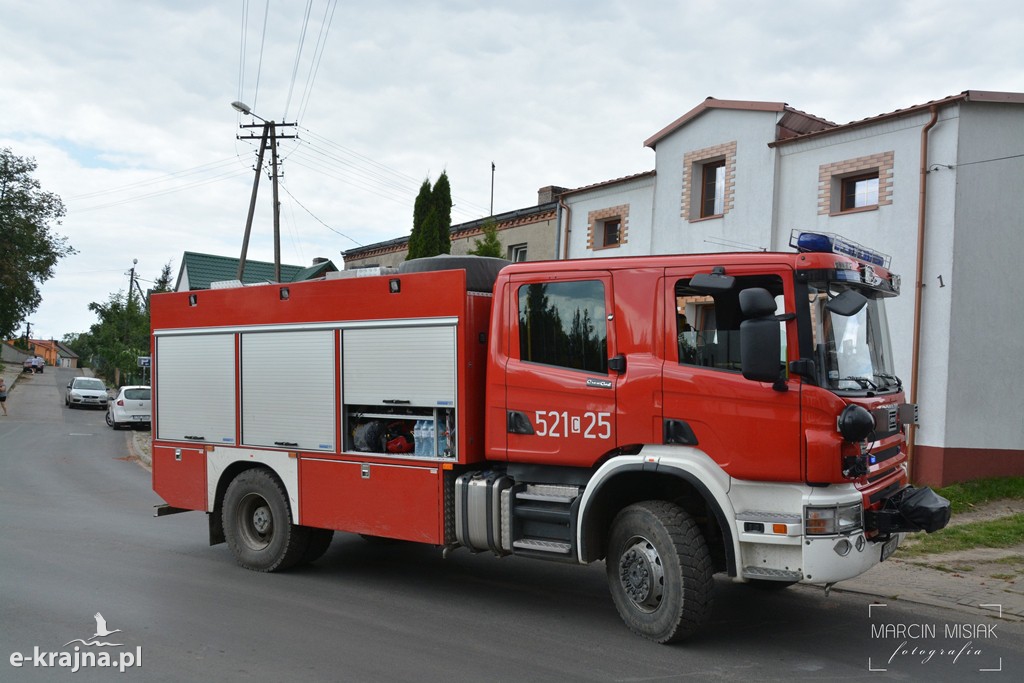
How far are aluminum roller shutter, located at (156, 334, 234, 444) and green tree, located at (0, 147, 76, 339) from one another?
42.2 metres

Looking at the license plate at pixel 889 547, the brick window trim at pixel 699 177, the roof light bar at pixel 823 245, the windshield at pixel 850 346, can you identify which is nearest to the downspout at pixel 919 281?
the brick window trim at pixel 699 177

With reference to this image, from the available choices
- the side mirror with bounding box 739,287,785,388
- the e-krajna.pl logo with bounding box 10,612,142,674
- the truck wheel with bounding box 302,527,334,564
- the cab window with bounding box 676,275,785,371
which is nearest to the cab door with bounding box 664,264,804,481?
the cab window with bounding box 676,275,785,371

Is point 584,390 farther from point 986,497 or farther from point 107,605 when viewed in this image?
point 986,497

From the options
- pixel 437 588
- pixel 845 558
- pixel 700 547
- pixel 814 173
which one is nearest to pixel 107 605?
pixel 437 588

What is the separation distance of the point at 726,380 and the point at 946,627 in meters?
2.89

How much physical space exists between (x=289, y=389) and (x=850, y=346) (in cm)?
500

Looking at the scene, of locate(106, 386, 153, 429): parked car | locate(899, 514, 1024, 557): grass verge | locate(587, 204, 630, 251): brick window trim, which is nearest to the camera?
locate(899, 514, 1024, 557): grass verge

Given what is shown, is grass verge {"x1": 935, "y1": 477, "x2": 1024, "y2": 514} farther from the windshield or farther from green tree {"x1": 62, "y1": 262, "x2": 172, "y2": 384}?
green tree {"x1": 62, "y1": 262, "x2": 172, "y2": 384}

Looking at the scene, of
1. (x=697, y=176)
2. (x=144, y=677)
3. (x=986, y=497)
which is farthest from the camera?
(x=697, y=176)

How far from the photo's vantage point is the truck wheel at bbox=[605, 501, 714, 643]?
5645 millimetres

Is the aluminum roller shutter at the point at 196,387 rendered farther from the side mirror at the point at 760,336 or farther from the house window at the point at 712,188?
the house window at the point at 712,188

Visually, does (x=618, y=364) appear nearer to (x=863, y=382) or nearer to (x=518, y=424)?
(x=518, y=424)

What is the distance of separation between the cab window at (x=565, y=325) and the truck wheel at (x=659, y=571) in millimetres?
1137

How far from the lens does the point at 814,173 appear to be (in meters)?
15.2
